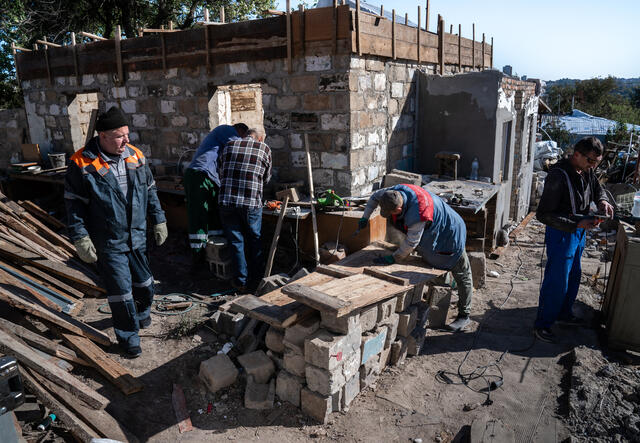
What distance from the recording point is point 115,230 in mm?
4355

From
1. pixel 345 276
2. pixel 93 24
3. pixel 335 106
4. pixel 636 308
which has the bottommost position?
pixel 636 308

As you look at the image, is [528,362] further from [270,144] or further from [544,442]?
[270,144]

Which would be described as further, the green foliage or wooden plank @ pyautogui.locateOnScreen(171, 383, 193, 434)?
the green foliage

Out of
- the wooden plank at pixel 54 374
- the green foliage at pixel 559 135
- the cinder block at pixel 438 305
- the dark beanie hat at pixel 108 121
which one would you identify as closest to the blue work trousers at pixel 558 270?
the cinder block at pixel 438 305

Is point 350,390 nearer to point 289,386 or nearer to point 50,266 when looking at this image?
point 289,386

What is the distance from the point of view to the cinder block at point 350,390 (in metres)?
3.85

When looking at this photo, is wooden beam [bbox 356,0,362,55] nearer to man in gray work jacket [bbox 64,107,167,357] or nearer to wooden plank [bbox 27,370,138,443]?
man in gray work jacket [bbox 64,107,167,357]

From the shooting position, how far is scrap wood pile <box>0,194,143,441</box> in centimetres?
340

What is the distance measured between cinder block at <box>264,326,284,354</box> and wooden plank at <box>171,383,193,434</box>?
2.86 ft

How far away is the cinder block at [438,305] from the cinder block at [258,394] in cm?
221

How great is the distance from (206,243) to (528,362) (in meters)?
4.25

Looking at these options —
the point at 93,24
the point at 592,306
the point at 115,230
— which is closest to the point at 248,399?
the point at 115,230

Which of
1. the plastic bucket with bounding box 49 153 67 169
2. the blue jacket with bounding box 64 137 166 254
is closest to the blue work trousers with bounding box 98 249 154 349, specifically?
the blue jacket with bounding box 64 137 166 254

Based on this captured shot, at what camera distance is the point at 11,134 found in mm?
10766
